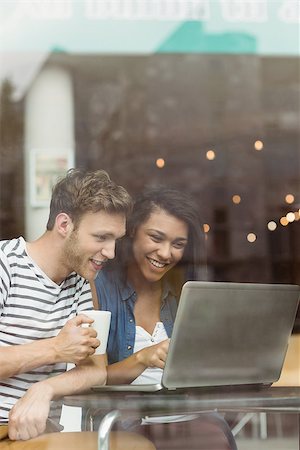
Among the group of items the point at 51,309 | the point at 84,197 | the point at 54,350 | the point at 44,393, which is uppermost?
the point at 84,197

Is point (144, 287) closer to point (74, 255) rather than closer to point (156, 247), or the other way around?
point (156, 247)

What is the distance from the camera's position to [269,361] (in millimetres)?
2609

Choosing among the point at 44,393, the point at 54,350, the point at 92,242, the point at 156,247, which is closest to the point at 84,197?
the point at 92,242

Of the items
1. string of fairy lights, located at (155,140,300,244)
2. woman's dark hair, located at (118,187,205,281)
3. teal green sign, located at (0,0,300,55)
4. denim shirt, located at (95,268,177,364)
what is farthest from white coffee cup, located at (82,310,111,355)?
teal green sign, located at (0,0,300,55)

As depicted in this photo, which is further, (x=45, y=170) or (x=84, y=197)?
(x=45, y=170)

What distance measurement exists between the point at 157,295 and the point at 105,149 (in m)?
0.64

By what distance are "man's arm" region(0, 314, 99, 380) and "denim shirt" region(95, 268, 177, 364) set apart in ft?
0.25

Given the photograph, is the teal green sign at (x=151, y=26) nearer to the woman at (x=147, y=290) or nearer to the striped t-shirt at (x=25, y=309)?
the woman at (x=147, y=290)

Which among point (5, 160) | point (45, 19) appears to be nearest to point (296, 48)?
point (45, 19)

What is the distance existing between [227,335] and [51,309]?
0.46 metres

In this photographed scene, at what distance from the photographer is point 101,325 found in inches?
104

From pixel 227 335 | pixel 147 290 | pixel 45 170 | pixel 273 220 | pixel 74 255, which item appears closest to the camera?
pixel 227 335

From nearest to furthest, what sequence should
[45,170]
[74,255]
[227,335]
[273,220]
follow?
[227,335] → [74,255] → [45,170] → [273,220]

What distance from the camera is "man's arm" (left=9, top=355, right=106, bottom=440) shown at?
8.08 ft
